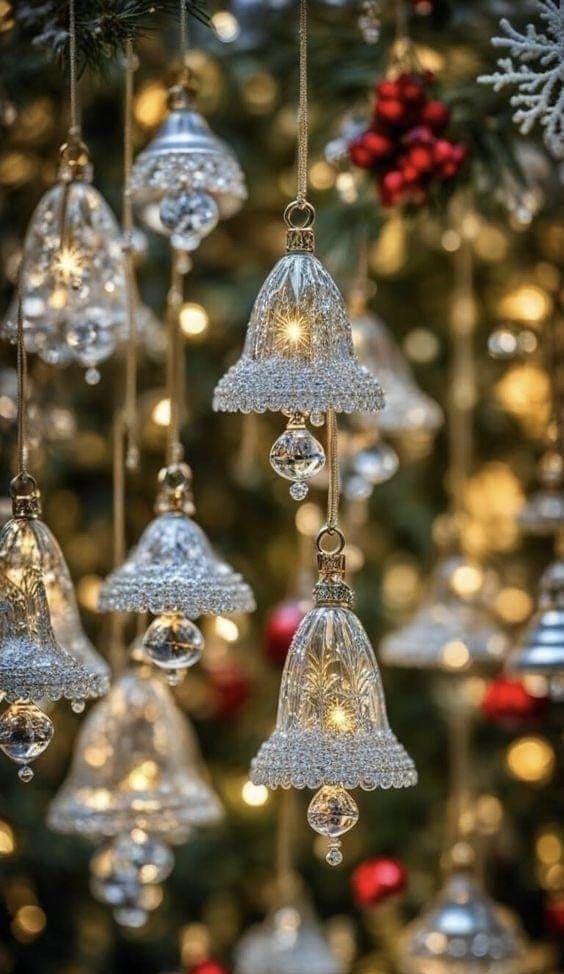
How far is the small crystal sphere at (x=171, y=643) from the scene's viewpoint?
1557 mm

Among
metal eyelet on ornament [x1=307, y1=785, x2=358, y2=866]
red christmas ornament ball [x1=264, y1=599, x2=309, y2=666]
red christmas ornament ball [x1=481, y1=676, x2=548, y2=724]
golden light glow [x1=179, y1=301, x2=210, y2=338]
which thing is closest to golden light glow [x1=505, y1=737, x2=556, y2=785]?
red christmas ornament ball [x1=481, y1=676, x2=548, y2=724]

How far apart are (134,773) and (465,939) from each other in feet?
2.21

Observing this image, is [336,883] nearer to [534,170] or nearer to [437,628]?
[437,628]

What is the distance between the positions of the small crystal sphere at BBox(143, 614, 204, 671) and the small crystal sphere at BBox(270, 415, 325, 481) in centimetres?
26

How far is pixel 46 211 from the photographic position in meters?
1.73

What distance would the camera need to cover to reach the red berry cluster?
1.80 meters

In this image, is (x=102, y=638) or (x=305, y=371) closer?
(x=305, y=371)

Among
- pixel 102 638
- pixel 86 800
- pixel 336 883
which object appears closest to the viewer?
pixel 86 800

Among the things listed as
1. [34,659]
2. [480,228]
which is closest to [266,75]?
[480,228]

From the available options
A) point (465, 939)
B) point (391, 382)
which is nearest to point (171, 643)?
point (391, 382)

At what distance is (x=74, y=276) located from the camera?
5.44 feet

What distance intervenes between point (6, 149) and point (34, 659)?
89 cm

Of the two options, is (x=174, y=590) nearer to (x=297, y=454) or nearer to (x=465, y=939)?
(x=297, y=454)

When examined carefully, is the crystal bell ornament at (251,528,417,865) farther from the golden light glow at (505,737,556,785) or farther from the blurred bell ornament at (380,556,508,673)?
the golden light glow at (505,737,556,785)
